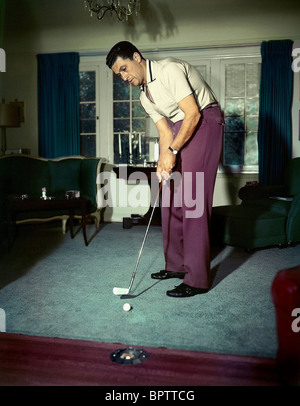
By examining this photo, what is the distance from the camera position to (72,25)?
5852mm

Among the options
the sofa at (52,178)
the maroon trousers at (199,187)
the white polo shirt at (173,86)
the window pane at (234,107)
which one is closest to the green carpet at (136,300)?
the maroon trousers at (199,187)

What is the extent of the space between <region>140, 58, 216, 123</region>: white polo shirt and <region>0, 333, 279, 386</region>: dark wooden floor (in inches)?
55.5

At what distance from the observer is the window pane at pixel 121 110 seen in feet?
19.7

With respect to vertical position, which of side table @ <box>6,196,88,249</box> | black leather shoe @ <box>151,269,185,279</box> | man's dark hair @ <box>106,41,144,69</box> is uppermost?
man's dark hair @ <box>106,41,144,69</box>

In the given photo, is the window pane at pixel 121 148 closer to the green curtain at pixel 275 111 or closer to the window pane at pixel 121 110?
the window pane at pixel 121 110

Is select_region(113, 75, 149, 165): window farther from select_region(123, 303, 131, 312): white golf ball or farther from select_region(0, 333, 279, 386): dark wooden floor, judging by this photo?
select_region(0, 333, 279, 386): dark wooden floor

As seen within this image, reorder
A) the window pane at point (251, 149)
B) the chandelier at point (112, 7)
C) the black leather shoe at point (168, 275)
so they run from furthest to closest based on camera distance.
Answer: the window pane at point (251, 149)
the chandelier at point (112, 7)
the black leather shoe at point (168, 275)

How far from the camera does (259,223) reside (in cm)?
391

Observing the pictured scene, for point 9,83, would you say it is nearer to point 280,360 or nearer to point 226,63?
point 226,63

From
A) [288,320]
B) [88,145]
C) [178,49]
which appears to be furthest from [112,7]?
[288,320]

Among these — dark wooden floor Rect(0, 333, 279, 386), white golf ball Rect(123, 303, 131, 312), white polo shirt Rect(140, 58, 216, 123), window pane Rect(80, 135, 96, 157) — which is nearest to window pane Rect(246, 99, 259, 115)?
window pane Rect(80, 135, 96, 157)

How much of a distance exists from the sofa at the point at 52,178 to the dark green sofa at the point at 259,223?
5.47ft

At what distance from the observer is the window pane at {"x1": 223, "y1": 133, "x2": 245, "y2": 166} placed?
5766 millimetres
